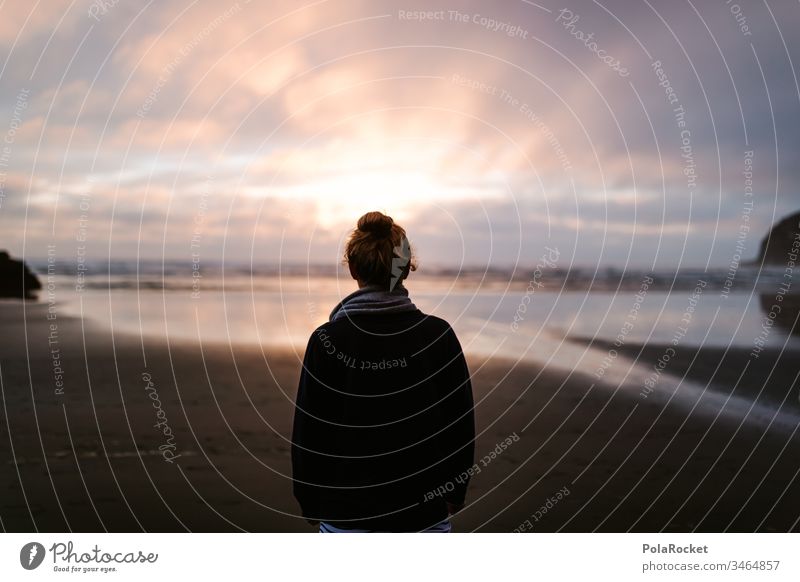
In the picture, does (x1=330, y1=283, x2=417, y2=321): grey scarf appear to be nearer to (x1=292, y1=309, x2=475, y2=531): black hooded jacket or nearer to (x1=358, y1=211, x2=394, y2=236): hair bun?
(x1=292, y1=309, x2=475, y2=531): black hooded jacket

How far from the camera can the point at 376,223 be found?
377cm

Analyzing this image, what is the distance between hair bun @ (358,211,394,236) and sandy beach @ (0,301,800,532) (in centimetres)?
368

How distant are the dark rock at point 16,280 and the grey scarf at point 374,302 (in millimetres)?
14824

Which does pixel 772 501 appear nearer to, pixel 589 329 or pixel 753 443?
pixel 753 443

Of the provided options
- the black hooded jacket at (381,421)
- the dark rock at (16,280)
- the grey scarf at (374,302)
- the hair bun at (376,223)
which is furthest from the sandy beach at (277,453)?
the dark rock at (16,280)

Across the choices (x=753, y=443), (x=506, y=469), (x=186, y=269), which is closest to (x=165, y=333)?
(x=506, y=469)

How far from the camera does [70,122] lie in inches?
350

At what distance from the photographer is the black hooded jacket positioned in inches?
143

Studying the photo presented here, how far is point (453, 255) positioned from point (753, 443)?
18.2 m

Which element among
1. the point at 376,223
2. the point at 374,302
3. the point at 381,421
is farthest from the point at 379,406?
the point at 376,223

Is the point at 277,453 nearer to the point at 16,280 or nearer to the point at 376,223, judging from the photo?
the point at 376,223

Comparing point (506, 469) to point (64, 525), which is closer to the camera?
point (64, 525)
